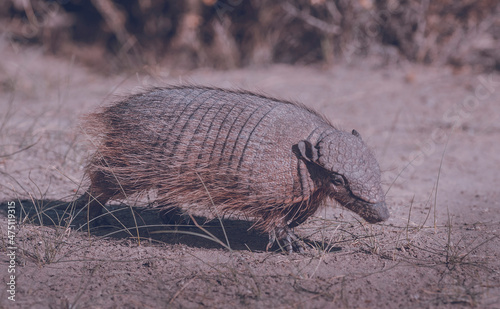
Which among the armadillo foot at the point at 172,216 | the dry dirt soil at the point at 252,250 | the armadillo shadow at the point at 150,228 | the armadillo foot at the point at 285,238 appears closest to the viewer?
the dry dirt soil at the point at 252,250

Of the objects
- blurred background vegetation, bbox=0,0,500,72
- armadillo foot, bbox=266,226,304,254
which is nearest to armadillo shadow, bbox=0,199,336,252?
armadillo foot, bbox=266,226,304,254

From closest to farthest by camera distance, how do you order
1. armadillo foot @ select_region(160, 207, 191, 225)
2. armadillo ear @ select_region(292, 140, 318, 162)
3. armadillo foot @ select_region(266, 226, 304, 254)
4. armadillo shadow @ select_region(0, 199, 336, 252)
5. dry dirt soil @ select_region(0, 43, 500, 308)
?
dry dirt soil @ select_region(0, 43, 500, 308) < armadillo ear @ select_region(292, 140, 318, 162) < armadillo foot @ select_region(266, 226, 304, 254) < armadillo shadow @ select_region(0, 199, 336, 252) < armadillo foot @ select_region(160, 207, 191, 225)

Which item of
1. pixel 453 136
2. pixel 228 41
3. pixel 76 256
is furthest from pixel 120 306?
pixel 228 41

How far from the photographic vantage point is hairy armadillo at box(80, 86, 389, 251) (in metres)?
3.47

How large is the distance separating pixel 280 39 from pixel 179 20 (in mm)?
2192

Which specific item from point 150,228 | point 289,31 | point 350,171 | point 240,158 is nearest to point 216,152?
point 240,158

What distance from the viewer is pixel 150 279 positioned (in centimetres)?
329

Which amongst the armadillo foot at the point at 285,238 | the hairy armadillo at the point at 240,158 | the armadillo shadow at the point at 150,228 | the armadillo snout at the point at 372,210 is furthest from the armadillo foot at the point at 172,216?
the armadillo snout at the point at 372,210

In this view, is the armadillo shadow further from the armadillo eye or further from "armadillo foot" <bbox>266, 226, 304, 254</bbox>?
the armadillo eye

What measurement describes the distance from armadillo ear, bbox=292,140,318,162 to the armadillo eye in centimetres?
19

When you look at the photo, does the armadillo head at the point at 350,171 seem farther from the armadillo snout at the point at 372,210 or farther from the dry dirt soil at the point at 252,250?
the dry dirt soil at the point at 252,250

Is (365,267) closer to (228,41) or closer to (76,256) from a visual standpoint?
(76,256)

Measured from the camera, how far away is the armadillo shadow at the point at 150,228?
3.92m

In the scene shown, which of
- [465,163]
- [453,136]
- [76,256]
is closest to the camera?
[76,256]
